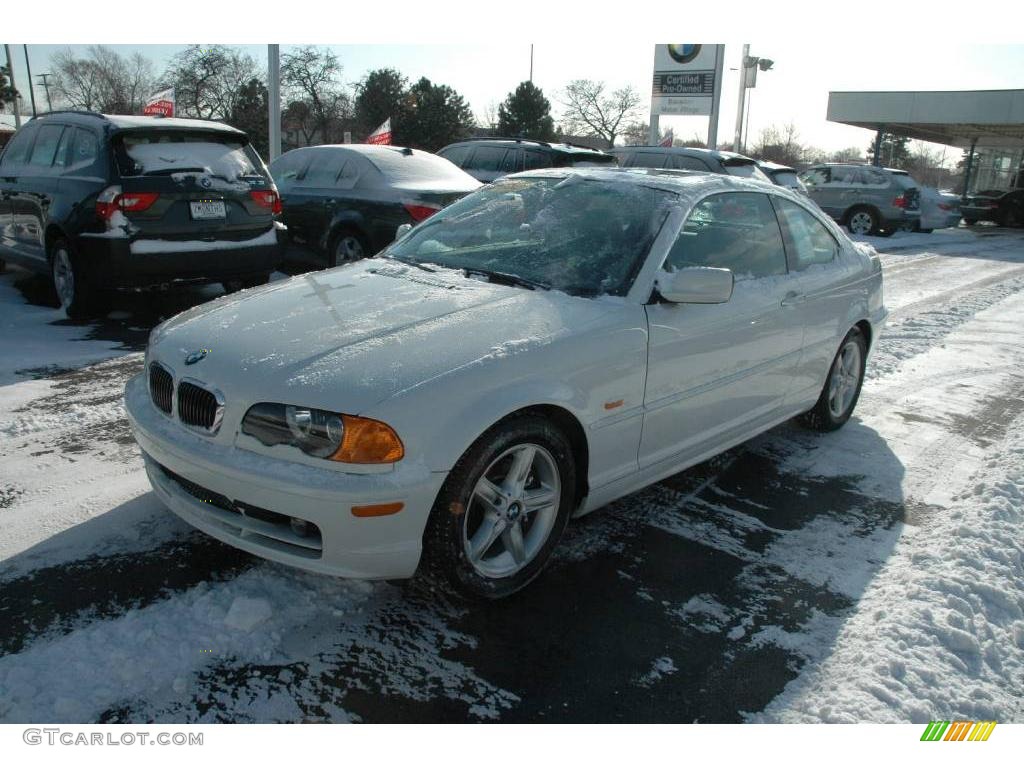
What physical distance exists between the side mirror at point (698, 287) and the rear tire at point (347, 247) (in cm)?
536

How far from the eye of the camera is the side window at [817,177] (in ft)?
64.4

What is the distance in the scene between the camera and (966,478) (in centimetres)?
428

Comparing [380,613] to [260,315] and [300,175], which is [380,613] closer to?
[260,315]

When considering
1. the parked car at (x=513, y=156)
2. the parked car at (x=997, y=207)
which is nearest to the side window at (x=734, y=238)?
the parked car at (x=513, y=156)

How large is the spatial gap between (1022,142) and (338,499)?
43.0m

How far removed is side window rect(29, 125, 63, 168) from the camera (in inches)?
277

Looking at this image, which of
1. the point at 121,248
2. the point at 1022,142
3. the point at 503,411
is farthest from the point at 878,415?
the point at 1022,142

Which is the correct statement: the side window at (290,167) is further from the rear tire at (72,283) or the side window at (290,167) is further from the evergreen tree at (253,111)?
the evergreen tree at (253,111)

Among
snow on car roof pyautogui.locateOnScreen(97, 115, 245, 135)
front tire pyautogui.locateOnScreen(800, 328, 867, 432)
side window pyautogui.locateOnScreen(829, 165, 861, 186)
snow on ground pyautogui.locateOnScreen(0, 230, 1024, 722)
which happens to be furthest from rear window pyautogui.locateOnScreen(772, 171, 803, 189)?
snow on ground pyautogui.locateOnScreen(0, 230, 1024, 722)

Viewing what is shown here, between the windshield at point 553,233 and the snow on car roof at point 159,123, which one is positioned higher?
the snow on car roof at point 159,123

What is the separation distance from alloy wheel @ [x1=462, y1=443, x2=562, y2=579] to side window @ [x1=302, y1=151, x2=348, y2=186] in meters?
6.49

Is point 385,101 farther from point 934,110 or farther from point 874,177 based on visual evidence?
point 874,177

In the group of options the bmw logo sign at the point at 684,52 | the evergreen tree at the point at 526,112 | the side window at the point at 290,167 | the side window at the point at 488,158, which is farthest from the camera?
the evergreen tree at the point at 526,112

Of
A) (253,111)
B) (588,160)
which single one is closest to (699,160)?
(588,160)
